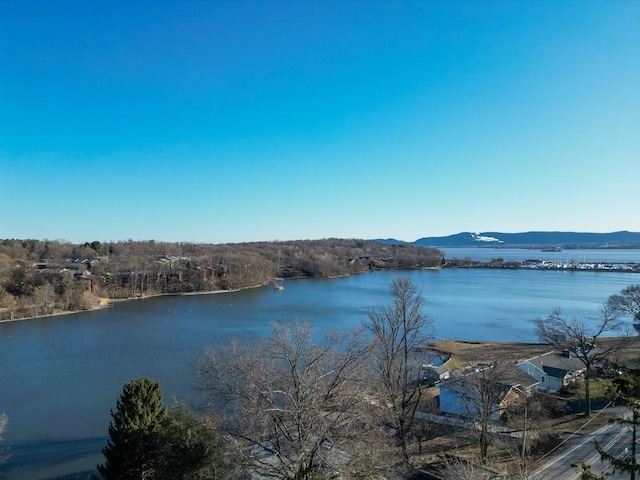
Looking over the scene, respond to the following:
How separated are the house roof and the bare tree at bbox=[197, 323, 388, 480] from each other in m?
10.2

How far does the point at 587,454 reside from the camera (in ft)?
24.2

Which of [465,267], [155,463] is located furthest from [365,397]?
[465,267]

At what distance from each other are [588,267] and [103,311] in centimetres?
6439

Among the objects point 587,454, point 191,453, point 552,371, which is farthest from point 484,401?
point 552,371

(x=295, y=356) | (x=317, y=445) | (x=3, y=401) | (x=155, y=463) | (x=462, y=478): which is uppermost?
(x=295, y=356)

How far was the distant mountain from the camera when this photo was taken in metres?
126

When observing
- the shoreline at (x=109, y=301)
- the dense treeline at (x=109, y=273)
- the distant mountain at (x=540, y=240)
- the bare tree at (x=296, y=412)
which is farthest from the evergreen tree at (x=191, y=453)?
the distant mountain at (x=540, y=240)

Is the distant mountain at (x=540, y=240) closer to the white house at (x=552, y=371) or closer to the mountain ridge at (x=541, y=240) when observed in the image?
the mountain ridge at (x=541, y=240)

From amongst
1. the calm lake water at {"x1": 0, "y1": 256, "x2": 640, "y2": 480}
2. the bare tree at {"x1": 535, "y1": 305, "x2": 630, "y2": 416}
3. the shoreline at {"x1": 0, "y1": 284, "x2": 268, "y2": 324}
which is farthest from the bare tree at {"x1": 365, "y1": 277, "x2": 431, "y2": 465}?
the shoreline at {"x1": 0, "y1": 284, "x2": 268, "y2": 324}

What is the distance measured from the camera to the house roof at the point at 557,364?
43.8 ft

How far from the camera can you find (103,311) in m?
27.7

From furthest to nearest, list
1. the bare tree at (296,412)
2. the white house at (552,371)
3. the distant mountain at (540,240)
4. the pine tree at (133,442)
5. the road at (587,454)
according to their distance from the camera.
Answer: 1. the distant mountain at (540,240)
2. the white house at (552,371)
3. the road at (587,454)
4. the pine tree at (133,442)
5. the bare tree at (296,412)

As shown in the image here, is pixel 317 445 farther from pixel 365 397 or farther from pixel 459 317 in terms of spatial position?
pixel 459 317

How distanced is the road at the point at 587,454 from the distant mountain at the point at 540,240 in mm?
123542
